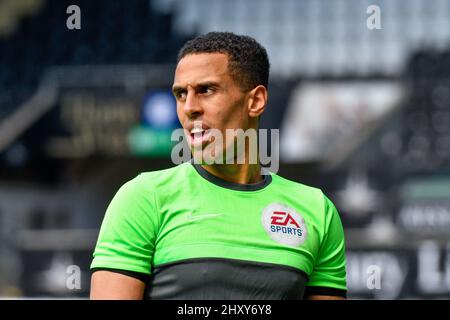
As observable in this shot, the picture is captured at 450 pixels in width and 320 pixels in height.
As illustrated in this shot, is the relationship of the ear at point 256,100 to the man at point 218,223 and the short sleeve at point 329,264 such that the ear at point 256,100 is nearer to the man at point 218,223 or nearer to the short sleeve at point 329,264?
the man at point 218,223

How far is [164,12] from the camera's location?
1501cm

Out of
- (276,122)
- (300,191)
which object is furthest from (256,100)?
(276,122)

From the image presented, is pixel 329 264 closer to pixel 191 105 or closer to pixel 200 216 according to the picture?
pixel 200 216

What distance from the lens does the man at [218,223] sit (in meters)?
2.17

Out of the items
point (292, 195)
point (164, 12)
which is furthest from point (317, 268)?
point (164, 12)

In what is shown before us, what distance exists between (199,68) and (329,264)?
62 centimetres

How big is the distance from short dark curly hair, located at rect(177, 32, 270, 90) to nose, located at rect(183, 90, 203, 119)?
0.35 ft

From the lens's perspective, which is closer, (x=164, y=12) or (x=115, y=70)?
(x=115, y=70)

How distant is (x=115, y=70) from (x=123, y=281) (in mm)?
11963

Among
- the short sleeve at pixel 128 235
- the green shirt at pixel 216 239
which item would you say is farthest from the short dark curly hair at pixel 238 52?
the short sleeve at pixel 128 235

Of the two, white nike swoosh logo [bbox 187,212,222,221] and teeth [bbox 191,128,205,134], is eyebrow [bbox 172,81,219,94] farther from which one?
white nike swoosh logo [bbox 187,212,222,221]

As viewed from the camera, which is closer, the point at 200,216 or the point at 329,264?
the point at 200,216

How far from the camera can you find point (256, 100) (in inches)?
93.9
